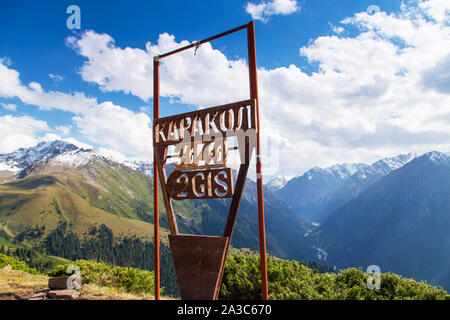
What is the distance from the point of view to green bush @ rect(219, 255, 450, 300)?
8109 mm

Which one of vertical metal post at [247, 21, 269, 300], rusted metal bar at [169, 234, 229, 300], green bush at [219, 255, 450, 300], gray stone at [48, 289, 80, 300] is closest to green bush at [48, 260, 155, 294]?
gray stone at [48, 289, 80, 300]

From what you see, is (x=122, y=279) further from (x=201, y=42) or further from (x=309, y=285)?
(x=201, y=42)

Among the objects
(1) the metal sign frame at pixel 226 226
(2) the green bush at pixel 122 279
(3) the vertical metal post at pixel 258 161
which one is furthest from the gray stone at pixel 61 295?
(3) the vertical metal post at pixel 258 161

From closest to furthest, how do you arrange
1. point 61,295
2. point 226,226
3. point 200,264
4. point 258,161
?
1. point 258,161
2. point 226,226
3. point 200,264
4. point 61,295

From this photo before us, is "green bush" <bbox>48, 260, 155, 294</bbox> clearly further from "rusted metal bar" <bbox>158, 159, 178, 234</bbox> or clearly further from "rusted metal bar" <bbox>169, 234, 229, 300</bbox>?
"rusted metal bar" <bbox>169, 234, 229, 300</bbox>

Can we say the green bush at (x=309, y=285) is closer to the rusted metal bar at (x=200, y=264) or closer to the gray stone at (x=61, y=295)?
Answer: the rusted metal bar at (x=200, y=264)

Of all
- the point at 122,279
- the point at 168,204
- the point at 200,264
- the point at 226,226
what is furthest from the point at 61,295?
the point at 226,226

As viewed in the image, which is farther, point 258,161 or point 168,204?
point 168,204

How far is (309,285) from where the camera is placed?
28.8ft

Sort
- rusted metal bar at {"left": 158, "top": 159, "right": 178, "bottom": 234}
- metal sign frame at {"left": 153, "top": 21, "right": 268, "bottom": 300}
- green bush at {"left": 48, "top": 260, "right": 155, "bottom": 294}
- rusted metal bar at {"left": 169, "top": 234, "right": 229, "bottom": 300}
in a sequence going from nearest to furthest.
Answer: metal sign frame at {"left": 153, "top": 21, "right": 268, "bottom": 300} → rusted metal bar at {"left": 169, "top": 234, "right": 229, "bottom": 300} → rusted metal bar at {"left": 158, "top": 159, "right": 178, "bottom": 234} → green bush at {"left": 48, "top": 260, "right": 155, "bottom": 294}

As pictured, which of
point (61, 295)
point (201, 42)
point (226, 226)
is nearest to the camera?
point (226, 226)
